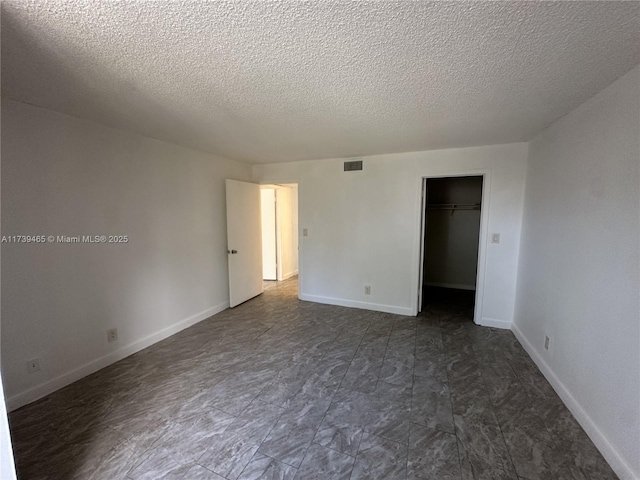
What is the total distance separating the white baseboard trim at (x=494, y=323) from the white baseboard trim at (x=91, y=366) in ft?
12.2

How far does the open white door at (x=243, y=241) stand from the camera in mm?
3980

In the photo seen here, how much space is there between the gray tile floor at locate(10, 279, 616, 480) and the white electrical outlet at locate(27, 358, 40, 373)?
0.83 ft

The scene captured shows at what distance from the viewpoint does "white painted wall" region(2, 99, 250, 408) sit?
1959 mm

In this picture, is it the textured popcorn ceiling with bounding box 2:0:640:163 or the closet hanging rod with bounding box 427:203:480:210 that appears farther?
the closet hanging rod with bounding box 427:203:480:210

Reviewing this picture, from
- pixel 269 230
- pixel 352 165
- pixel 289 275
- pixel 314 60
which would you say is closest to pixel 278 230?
pixel 269 230

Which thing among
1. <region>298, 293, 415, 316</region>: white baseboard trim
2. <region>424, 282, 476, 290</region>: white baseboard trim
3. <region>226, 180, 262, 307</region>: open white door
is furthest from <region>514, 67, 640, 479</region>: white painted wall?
<region>226, 180, 262, 307</region>: open white door

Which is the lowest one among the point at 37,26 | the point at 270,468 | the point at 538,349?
the point at 270,468

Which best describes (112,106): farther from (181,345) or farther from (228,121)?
(181,345)

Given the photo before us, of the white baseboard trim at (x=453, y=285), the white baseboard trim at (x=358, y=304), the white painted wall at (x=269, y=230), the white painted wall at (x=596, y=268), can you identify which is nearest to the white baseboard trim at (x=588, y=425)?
the white painted wall at (x=596, y=268)

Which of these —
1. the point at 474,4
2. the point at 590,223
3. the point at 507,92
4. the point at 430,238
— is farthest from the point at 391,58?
the point at 430,238

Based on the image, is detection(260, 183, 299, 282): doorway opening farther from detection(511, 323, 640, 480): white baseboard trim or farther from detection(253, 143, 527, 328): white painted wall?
detection(511, 323, 640, 480): white baseboard trim

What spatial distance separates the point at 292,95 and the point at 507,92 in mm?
1459

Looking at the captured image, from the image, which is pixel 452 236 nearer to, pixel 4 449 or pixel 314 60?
pixel 314 60

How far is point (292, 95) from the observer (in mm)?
1836
